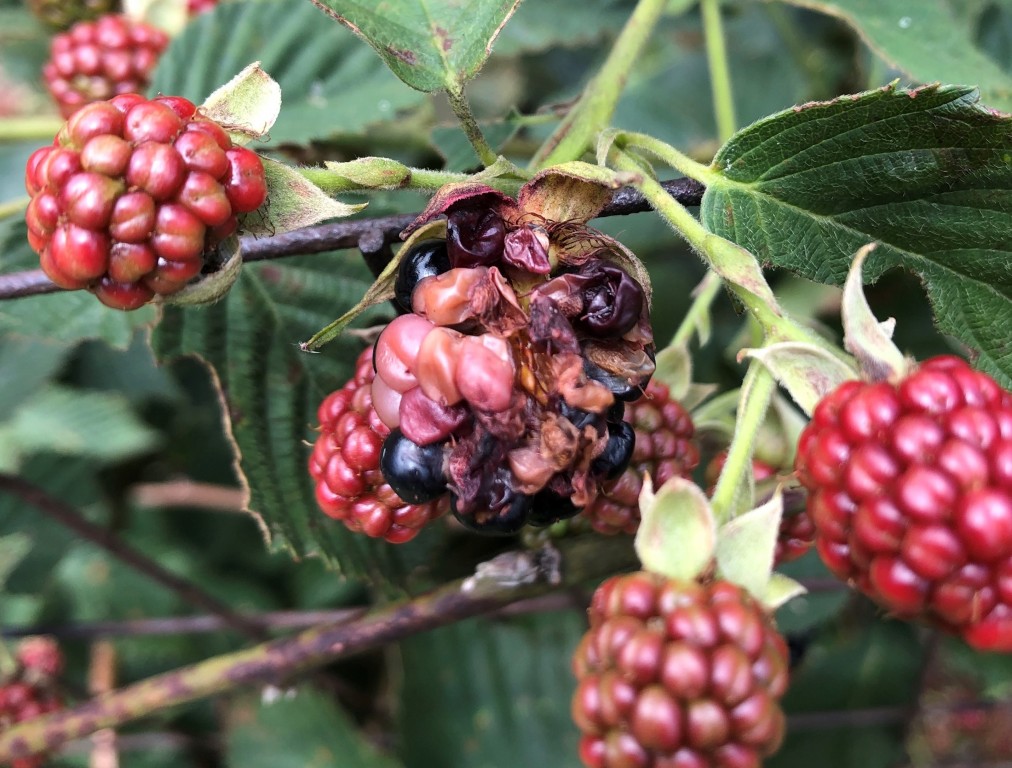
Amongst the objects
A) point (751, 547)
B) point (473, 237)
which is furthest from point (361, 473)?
point (751, 547)

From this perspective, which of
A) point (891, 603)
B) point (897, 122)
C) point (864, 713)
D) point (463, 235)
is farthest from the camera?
point (864, 713)

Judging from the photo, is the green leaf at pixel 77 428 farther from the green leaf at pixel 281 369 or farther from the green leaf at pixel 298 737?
the green leaf at pixel 281 369

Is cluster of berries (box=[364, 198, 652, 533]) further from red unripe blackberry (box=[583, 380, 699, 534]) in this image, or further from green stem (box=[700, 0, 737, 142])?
green stem (box=[700, 0, 737, 142])

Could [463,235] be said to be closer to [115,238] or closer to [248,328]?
[115,238]

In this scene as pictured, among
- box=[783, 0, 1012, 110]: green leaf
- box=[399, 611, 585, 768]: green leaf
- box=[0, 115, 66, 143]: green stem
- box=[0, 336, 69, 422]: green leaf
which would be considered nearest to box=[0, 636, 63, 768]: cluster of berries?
box=[0, 336, 69, 422]: green leaf

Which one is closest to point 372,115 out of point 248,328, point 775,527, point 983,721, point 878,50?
point 248,328

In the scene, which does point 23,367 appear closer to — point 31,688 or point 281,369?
point 31,688
